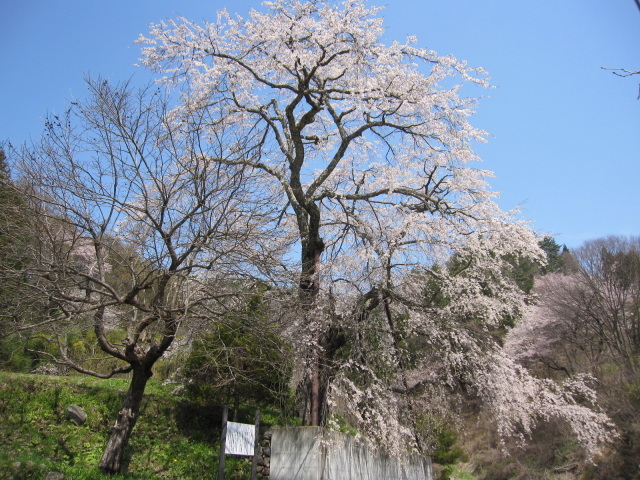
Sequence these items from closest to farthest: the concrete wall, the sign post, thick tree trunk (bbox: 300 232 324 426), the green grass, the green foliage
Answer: the sign post, the green grass, the concrete wall, thick tree trunk (bbox: 300 232 324 426), the green foliage

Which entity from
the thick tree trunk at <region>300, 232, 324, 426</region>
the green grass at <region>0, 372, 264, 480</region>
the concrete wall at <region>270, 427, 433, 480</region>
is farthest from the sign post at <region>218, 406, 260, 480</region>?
the green grass at <region>0, 372, 264, 480</region>

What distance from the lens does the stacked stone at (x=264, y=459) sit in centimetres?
842

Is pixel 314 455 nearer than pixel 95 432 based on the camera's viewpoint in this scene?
Yes

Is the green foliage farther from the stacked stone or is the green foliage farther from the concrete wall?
the concrete wall

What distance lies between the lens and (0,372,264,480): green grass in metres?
6.80

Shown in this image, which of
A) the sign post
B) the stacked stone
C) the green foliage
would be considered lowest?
the stacked stone

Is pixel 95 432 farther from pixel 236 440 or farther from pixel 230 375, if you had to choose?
pixel 236 440

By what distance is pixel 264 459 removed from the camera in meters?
8.57

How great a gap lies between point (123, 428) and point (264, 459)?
10.2 feet

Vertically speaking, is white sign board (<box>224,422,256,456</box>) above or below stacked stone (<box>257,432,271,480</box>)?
above

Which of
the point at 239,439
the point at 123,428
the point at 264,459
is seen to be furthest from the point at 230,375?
the point at 239,439

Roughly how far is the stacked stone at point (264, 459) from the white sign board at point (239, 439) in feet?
8.14

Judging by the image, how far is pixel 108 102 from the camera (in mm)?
5984

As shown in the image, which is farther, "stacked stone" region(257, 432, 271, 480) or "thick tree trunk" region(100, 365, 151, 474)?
"stacked stone" region(257, 432, 271, 480)
